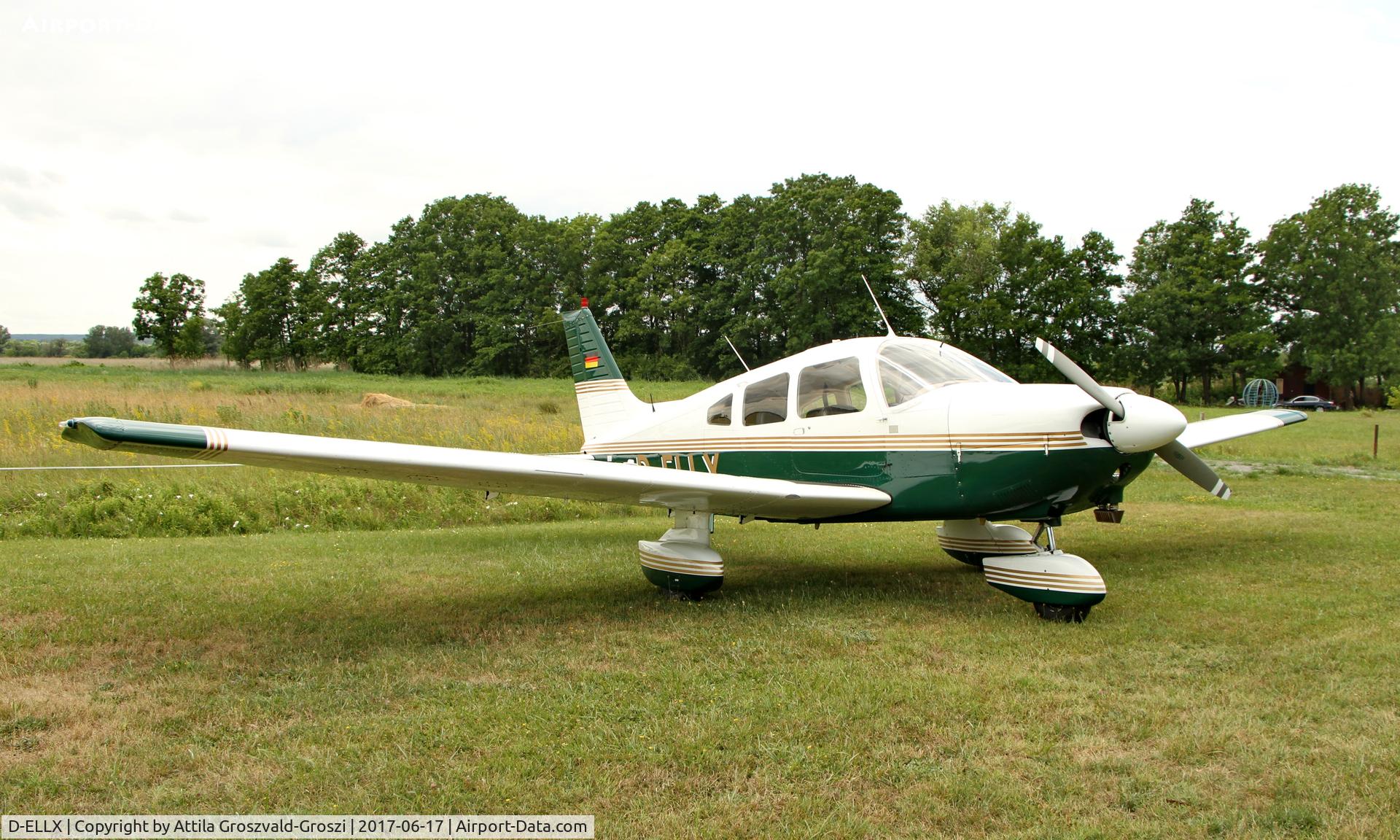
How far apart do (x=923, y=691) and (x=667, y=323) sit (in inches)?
1970

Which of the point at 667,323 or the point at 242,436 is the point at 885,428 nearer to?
the point at 242,436

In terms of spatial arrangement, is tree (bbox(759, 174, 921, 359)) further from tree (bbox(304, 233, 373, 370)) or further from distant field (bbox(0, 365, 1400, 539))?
tree (bbox(304, 233, 373, 370))

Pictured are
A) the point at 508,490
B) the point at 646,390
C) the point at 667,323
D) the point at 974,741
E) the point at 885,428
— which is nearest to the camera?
the point at 974,741

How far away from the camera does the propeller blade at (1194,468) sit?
742 centimetres

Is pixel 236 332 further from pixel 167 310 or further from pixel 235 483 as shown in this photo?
pixel 235 483

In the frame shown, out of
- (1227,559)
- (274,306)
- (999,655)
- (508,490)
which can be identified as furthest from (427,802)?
(274,306)

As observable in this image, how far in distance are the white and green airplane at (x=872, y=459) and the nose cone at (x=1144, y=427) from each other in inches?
0.4

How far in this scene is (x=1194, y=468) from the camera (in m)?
7.66

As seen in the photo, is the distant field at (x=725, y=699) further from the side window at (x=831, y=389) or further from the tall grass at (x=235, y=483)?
the tall grass at (x=235, y=483)

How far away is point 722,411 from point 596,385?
2.79 m

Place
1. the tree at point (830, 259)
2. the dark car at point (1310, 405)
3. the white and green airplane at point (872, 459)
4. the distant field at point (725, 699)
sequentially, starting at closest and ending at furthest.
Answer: the distant field at point (725, 699)
the white and green airplane at point (872, 459)
the tree at point (830, 259)
the dark car at point (1310, 405)

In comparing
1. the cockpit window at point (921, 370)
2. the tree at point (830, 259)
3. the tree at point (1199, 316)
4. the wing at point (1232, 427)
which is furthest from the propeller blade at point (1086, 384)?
the tree at point (1199, 316)

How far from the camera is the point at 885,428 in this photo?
22.0 ft

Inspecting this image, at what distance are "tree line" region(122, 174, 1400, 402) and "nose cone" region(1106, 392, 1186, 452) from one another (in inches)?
1535
